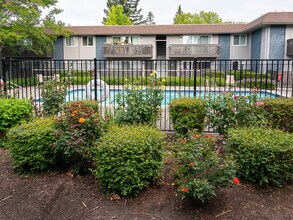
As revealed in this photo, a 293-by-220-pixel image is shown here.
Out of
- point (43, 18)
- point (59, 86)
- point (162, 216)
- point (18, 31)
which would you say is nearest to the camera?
point (162, 216)

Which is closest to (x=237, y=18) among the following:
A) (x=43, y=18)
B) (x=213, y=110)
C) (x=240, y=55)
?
(x=240, y=55)

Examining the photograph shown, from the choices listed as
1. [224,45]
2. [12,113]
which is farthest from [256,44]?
[12,113]

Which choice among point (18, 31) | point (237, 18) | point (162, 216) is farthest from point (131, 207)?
point (237, 18)

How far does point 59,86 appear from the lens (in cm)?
611

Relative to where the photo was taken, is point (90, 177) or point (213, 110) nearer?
point (90, 177)

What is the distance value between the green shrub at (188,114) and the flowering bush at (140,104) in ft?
1.30

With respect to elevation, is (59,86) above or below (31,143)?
above

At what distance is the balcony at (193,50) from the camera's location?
83.6ft

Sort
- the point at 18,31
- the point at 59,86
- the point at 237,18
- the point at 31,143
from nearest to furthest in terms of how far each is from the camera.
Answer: the point at 31,143 < the point at 59,86 < the point at 18,31 < the point at 237,18

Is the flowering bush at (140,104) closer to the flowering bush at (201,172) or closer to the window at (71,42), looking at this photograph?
the flowering bush at (201,172)

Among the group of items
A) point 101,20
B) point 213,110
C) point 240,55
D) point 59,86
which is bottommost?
point 213,110

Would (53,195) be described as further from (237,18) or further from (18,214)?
(237,18)

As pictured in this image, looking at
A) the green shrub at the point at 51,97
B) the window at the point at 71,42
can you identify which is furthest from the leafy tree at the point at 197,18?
the green shrub at the point at 51,97

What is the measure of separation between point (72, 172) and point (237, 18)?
229ft
